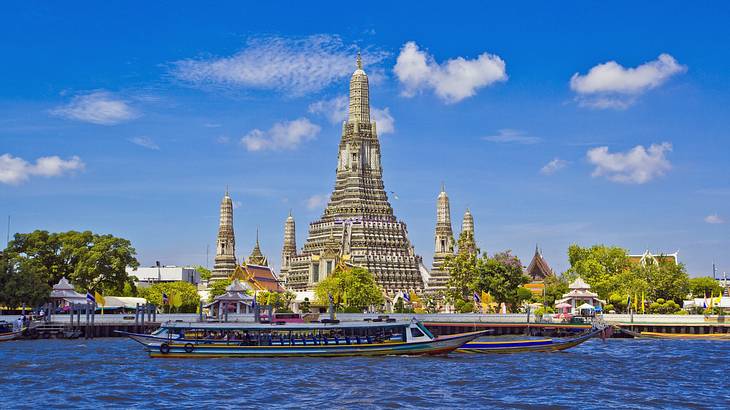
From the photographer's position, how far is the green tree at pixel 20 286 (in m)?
81.7

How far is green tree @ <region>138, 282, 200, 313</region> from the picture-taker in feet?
362

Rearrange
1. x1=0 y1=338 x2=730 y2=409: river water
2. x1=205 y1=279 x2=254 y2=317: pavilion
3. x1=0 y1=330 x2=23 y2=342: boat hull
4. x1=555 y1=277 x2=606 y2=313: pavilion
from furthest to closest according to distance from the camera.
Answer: x1=205 y1=279 x2=254 y2=317: pavilion, x1=555 y1=277 x2=606 y2=313: pavilion, x1=0 y1=330 x2=23 y2=342: boat hull, x1=0 y1=338 x2=730 y2=409: river water

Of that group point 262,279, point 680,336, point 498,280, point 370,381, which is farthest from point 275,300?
A: point 370,381

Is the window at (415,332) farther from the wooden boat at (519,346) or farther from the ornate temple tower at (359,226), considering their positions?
the ornate temple tower at (359,226)

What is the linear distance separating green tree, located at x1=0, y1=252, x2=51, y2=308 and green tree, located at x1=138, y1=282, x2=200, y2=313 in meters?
23.1

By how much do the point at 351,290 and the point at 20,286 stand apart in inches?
1393

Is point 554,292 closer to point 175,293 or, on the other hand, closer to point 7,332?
point 175,293

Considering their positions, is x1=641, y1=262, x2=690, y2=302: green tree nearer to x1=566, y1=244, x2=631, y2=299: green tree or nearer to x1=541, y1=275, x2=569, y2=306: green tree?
x1=566, y1=244, x2=631, y2=299: green tree

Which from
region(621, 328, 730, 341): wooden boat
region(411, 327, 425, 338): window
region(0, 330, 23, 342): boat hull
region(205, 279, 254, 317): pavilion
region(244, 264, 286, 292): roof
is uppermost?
region(244, 264, 286, 292): roof

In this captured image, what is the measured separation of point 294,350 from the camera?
5644 centimetres

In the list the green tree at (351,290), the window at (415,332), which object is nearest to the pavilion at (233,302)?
the green tree at (351,290)

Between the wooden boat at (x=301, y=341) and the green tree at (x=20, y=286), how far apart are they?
97.3 feet

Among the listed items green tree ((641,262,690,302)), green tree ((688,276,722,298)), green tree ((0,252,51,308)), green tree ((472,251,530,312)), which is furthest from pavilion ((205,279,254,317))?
green tree ((688,276,722,298))

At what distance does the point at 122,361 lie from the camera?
55625 millimetres
